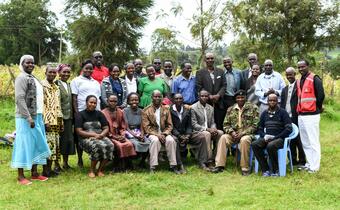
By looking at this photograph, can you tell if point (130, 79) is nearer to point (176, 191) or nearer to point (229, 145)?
point (229, 145)

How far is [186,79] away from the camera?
869cm

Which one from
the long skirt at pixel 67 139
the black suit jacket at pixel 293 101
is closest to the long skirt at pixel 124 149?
the long skirt at pixel 67 139

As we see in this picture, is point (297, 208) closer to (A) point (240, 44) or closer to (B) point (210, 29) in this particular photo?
(B) point (210, 29)

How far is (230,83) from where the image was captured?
28.7ft

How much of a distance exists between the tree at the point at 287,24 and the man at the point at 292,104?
5573mm

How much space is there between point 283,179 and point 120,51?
39.7ft

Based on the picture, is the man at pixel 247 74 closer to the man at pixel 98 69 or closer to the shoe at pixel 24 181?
the man at pixel 98 69

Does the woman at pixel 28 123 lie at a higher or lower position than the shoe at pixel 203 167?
higher

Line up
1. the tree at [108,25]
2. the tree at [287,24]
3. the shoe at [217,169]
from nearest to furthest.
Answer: the shoe at [217,169] < the tree at [287,24] < the tree at [108,25]

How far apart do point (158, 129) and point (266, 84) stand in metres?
2.16

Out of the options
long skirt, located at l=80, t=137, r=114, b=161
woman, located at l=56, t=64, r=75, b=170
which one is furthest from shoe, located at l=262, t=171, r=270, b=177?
woman, located at l=56, t=64, r=75, b=170

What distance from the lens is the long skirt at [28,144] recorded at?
6945 millimetres

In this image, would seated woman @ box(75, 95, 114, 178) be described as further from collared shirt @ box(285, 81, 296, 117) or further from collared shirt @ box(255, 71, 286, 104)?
collared shirt @ box(285, 81, 296, 117)

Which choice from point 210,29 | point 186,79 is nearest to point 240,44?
point 210,29
